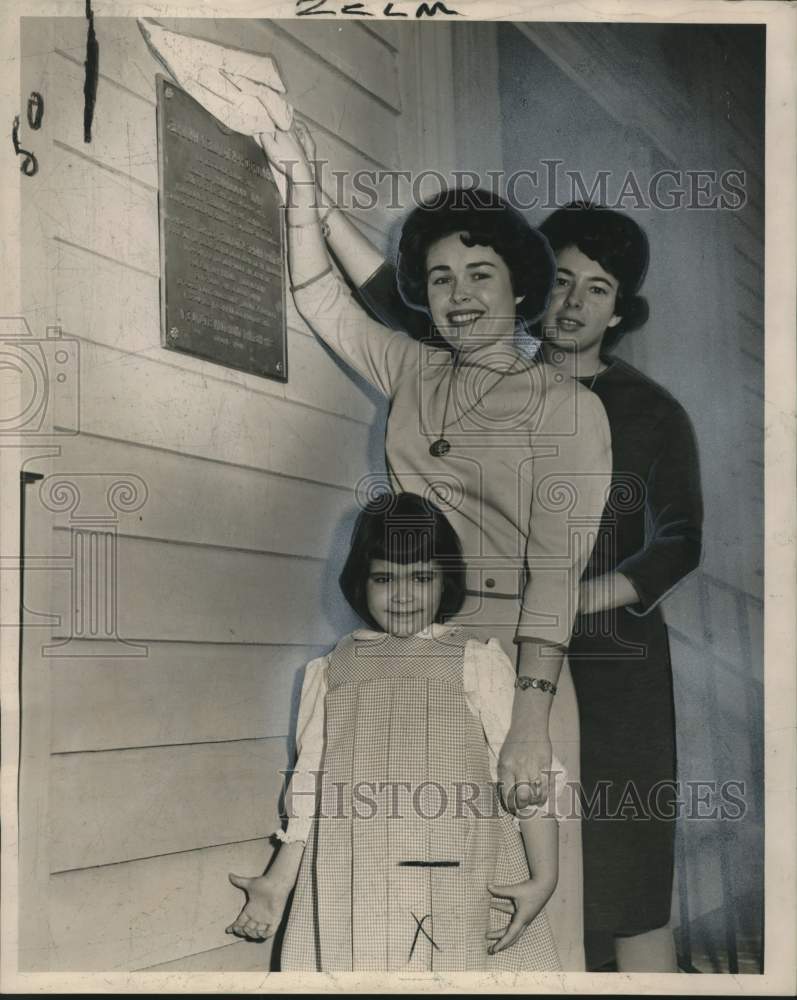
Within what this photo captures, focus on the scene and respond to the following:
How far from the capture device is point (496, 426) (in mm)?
3070

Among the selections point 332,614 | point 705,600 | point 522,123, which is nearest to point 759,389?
point 705,600

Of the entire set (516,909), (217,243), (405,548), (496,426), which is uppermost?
(217,243)

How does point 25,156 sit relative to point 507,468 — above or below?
above

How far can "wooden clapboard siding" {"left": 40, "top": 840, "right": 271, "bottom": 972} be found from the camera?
9.33ft

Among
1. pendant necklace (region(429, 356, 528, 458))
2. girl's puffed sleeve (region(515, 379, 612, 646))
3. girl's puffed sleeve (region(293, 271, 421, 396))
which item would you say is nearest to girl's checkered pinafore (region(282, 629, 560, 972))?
girl's puffed sleeve (region(515, 379, 612, 646))

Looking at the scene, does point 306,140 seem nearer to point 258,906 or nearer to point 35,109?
point 35,109

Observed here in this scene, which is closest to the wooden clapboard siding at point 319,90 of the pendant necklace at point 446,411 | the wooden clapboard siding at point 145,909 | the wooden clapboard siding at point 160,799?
the pendant necklace at point 446,411

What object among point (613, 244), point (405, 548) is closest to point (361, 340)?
point (405, 548)

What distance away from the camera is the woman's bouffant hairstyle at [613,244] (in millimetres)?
3107

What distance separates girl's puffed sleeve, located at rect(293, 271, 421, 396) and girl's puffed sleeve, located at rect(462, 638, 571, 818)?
0.62m

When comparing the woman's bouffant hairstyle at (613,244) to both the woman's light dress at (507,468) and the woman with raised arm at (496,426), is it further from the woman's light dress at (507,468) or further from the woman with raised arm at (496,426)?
the woman's light dress at (507,468)

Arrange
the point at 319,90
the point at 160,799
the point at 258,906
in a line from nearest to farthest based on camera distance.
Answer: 1. the point at 160,799
2. the point at 258,906
3. the point at 319,90

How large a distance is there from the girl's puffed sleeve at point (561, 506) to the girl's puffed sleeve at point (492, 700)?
9 cm

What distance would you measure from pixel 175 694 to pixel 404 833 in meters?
0.58
